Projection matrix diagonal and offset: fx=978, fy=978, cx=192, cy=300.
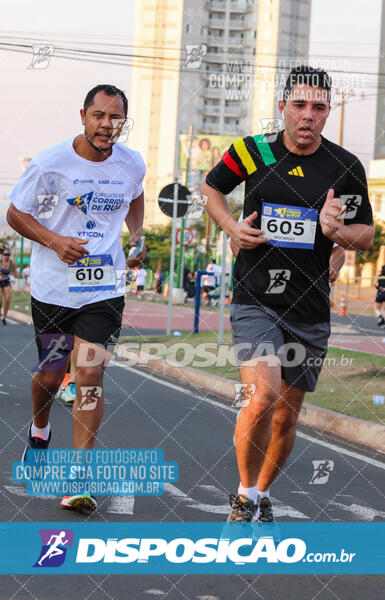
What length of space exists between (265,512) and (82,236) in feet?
5.50

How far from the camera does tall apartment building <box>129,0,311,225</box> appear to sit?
4902 inches

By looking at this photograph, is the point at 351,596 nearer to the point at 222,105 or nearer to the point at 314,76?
the point at 314,76

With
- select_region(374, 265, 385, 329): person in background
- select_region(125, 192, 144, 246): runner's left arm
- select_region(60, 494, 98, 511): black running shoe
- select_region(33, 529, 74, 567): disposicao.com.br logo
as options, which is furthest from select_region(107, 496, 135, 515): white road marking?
select_region(374, 265, 385, 329): person in background

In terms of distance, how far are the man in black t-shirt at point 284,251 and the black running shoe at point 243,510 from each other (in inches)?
0.7

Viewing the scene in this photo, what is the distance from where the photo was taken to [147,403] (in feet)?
31.1

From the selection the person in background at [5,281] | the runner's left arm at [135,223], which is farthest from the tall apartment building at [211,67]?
the runner's left arm at [135,223]

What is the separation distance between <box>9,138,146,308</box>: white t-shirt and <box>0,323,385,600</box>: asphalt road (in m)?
1.10

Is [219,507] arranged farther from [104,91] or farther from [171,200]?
[171,200]

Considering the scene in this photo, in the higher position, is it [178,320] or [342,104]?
[342,104]

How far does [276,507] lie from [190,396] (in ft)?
17.1

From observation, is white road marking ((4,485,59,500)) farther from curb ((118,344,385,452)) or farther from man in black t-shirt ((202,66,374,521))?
curb ((118,344,385,452))

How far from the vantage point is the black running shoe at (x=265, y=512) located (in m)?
4.39

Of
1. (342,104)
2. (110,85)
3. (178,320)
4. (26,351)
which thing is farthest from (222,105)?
(110,85)

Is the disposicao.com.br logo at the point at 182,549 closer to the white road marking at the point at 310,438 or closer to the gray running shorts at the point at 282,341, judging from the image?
the gray running shorts at the point at 282,341
